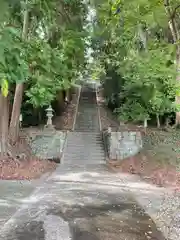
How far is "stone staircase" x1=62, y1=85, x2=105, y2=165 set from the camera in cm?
1424

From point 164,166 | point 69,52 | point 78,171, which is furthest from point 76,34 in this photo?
point 164,166

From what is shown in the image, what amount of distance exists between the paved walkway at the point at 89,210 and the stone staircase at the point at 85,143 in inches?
77.3

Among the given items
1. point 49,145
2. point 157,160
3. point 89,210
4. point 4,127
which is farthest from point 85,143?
point 89,210

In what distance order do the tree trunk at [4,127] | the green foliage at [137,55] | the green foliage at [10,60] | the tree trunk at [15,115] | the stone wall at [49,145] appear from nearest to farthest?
the green foliage at [10,60]
the green foliage at [137,55]
the tree trunk at [4,127]
the tree trunk at [15,115]
the stone wall at [49,145]

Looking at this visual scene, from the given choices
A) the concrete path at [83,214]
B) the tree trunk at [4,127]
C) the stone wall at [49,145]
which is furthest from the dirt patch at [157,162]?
the tree trunk at [4,127]

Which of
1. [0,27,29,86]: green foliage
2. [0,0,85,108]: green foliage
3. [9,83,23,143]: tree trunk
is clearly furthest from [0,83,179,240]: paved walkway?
[0,27,29,86]: green foliage

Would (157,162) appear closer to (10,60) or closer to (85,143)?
(85,143)

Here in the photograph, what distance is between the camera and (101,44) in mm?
21703

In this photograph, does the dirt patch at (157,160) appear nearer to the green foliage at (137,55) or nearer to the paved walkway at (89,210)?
the paved walkway at (89,210)

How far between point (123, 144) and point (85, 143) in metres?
1.69

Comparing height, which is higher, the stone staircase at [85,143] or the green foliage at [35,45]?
the green foliage at [35,45]

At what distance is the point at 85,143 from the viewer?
15648mm

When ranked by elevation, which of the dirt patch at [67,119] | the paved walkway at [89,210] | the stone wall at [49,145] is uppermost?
the dirt patch at [67,119]

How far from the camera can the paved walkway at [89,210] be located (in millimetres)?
5723
